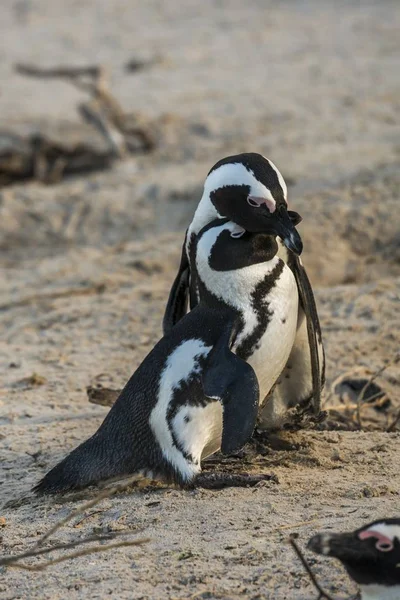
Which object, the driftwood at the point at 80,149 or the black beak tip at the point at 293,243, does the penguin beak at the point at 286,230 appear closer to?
the black beak tip at the point at 293,243

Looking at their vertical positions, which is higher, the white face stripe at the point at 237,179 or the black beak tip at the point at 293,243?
the white face stripe at the point at 237,179

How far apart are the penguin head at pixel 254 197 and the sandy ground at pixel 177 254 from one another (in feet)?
2.37

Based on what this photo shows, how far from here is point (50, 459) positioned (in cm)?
360

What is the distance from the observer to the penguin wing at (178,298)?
356 centimetres

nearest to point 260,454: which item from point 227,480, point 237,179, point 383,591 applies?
point 227,480

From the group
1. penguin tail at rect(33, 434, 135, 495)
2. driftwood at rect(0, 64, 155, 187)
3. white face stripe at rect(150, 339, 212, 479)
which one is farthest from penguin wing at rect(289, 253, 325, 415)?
driftwood at rect(0, 64, 155, 187)

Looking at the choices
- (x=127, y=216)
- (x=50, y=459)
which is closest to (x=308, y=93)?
(x=127, y=216)

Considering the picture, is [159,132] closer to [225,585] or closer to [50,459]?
[50,459]

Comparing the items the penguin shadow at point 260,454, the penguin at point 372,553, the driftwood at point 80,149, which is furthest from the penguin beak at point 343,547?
the driftwood at point 80,149

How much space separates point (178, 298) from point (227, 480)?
0.69 metres

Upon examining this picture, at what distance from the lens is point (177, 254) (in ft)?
19.6

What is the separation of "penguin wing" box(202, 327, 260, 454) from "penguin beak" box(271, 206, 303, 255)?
1.15ft

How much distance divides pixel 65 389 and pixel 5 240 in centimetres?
300

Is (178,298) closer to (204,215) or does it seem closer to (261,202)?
(204,215)
